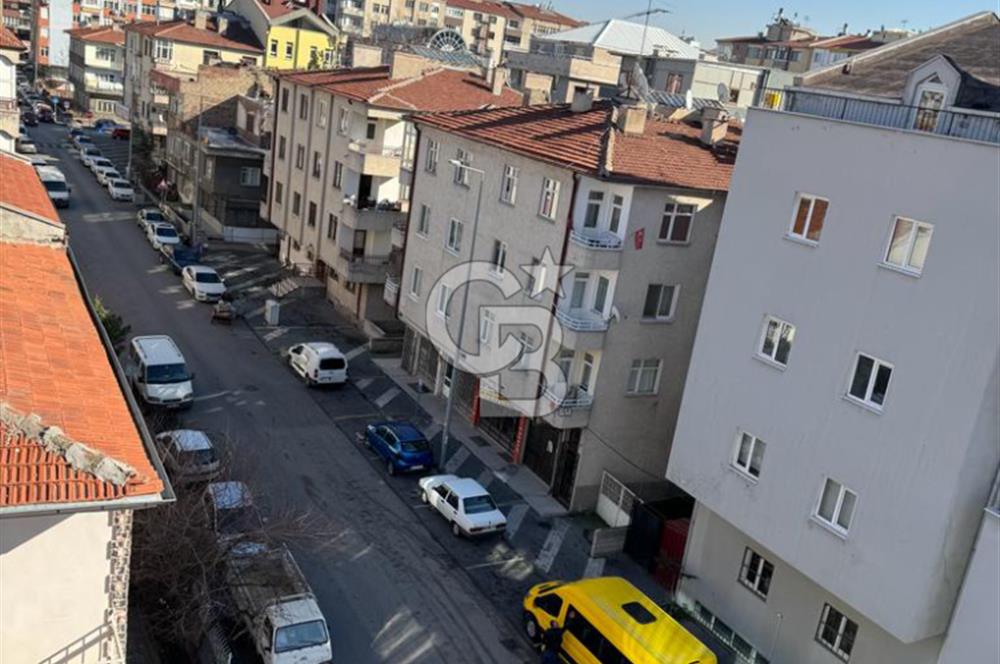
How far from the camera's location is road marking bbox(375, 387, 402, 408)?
33.7 m

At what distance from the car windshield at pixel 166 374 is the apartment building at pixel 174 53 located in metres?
43.0

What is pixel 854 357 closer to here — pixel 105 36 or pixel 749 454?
pixel 749 454

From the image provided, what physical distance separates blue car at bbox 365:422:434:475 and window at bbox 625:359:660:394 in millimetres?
7052

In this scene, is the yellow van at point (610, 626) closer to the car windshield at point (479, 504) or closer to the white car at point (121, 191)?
the car windshield at point (479, 504)

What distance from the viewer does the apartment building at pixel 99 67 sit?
9308 cm

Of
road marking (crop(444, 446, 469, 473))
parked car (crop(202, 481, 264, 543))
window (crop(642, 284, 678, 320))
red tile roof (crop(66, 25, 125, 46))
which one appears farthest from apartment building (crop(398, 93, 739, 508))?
red tile roof (crop(66, 25, 125, 46))

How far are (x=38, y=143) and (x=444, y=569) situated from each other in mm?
71518

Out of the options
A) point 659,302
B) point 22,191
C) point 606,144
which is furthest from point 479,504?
point 22,191

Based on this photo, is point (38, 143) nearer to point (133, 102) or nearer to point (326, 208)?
point (133, 102)

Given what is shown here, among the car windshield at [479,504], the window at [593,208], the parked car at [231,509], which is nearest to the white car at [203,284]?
the parked car at [231,509]

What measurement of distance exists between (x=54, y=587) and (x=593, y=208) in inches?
714

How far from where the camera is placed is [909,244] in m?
16.5


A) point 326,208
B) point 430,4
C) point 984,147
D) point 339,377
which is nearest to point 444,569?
point 339,377

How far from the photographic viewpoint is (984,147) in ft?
49.1
